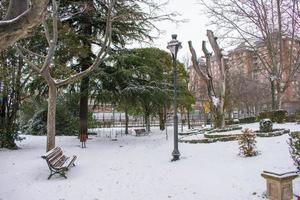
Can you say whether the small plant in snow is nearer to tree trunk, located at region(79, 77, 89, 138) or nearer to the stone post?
the stone post

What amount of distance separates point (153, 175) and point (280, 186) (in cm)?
438

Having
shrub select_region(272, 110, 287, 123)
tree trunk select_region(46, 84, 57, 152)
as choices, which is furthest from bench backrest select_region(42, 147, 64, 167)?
shrub select_region(272, 110, 287, 123)

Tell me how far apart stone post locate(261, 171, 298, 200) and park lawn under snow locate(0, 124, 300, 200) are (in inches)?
23.4

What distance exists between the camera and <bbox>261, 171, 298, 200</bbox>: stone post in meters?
5.77

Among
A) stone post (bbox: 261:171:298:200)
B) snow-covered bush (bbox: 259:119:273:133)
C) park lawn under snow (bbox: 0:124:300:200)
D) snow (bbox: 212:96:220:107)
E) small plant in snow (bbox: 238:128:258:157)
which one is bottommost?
park lawn under snow (bbox: 0:124:300:200)

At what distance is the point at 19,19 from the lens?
4695 mm

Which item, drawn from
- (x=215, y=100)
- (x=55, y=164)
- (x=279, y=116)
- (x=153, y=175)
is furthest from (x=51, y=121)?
(x=279, y=116)

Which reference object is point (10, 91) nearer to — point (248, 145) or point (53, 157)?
point (53, 157)

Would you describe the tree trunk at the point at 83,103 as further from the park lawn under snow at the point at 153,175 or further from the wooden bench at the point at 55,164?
the wooden bench at the point at 55,164

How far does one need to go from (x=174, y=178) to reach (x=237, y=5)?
64.3ft

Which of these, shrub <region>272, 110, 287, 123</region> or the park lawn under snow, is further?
shrub <region>272, 110, 287, 123</region>

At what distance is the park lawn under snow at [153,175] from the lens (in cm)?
739

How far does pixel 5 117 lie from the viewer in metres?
15.4

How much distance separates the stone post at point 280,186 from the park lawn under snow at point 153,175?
593 mm
